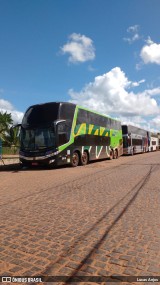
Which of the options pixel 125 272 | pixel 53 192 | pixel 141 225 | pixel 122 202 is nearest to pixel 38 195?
pixel 53 192

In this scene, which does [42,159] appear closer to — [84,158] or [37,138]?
[37,138]

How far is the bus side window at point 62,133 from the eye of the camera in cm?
1552

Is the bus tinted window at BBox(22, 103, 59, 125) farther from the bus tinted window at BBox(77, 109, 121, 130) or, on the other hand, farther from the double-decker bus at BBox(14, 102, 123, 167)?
the bus tinted window at BBox(77, 109, 121, 130)

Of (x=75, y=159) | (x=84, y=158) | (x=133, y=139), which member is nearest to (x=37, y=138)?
(x=75, y=159)

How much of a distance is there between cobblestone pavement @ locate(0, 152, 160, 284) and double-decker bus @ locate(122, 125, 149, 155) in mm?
23681

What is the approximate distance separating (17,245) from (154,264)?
1.99m

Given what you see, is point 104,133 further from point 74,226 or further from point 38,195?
point 74,226

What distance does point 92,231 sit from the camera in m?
4.53

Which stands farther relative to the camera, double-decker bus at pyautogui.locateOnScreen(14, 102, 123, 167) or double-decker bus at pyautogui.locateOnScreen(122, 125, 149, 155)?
double-decker bus at pyautogui.locateOnScreen(122, 125, 149, 155)

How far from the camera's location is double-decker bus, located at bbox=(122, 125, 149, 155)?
31.1m

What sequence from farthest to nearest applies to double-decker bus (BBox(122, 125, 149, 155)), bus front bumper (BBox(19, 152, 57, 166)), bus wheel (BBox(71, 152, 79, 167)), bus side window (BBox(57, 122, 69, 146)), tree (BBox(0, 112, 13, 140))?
1. tree (BBox(0, 112, 13, 140))
2. double-decker bus (BBox(122, 125, 149, 155))
3. bus wheel (BBox(71, 152, 79, 167))
4. bus side window (BBox(57, 122, 69, 146))
5. bus front bumper (BBox(19, 152, 57, 166))

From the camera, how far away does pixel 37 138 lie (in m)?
15.7

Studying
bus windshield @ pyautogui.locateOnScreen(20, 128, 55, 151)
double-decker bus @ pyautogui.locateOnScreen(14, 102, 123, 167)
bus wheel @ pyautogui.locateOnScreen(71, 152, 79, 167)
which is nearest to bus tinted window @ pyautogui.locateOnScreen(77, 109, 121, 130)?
double-decker bus @ pyautogui.locateOnScreen(14, 102, 123, 167)

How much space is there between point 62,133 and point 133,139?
19.0m
